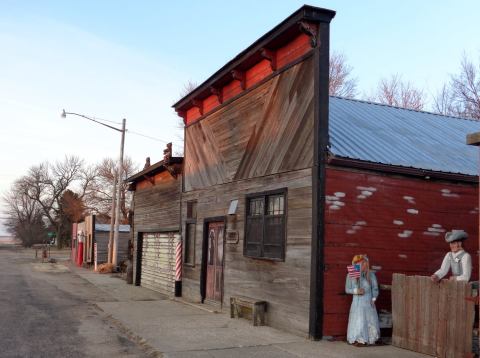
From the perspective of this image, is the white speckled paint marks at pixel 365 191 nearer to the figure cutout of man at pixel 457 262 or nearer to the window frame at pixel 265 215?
the window frame at pixel 265 215

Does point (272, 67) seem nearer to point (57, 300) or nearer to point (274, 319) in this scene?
point (274, 319)

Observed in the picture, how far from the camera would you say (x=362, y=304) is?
924 centimetres

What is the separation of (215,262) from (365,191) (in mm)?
6077

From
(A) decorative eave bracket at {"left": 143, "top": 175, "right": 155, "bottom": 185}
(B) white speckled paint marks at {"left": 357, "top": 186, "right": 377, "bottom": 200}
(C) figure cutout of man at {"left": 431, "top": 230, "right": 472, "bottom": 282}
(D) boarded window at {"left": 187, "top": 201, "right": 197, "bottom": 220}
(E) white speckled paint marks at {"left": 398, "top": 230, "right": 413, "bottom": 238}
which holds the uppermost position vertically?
(A) decorative eave bracket at {"left": 143, "top": 175, "right": 155, "bottom": 185}

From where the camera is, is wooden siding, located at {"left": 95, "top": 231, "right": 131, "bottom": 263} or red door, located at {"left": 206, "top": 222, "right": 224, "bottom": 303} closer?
red door, located at {"left": 206, "top": 222, "right": 224, "bottom": 303}

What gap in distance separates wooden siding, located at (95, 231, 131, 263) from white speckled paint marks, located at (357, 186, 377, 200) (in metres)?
29.7

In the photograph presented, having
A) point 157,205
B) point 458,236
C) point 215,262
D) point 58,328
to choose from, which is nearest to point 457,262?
point 458,236

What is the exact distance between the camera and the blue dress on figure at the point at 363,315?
920 cm

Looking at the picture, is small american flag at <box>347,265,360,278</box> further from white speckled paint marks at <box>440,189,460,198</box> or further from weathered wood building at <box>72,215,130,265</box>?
weathered wood building at <box>72,215,130,265</box>

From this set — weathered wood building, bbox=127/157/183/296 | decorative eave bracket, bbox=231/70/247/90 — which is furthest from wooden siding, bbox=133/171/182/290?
decorative eave bracket, bbox=231/70/247/90

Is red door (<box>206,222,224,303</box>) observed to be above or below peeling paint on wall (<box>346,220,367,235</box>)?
below

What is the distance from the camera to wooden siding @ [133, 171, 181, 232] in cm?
1859

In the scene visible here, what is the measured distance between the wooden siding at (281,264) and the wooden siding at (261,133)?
30cm

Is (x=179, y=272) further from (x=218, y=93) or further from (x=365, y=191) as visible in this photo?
(x=365, y=191)
